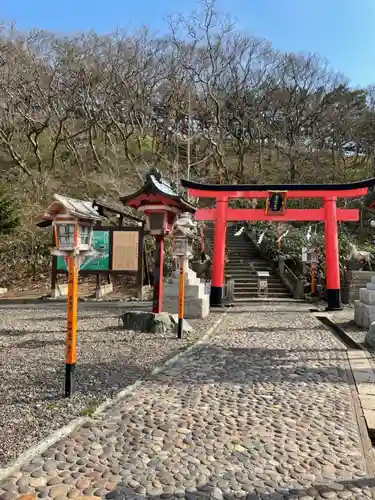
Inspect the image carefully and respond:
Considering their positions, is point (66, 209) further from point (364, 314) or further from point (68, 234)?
point (364, 314)

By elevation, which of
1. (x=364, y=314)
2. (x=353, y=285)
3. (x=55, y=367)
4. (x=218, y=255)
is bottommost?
(x=55, y=367)

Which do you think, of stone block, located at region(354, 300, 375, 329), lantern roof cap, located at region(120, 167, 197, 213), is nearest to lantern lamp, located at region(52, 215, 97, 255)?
lantern roof cap, located at region(120, 167, 197, 213)

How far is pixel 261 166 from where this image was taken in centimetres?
3972

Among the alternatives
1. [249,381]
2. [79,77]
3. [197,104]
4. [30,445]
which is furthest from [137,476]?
[197,104]

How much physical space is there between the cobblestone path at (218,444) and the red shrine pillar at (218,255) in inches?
382

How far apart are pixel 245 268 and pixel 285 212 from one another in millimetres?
6157

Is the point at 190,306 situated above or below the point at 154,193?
below

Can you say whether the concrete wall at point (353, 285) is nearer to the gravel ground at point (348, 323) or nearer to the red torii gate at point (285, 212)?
the gravel ground at point (348, 323)

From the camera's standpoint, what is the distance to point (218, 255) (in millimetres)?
16219

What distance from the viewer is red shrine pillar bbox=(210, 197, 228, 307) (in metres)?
16.2

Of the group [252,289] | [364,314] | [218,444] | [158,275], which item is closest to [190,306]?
[158,275]

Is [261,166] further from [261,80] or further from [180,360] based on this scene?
[180,360]

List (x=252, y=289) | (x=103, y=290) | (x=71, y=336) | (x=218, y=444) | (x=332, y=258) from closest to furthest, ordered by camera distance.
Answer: (x=218, y=444), (x=71, y=336), (x=332, y=258), (x=103, y=290), (x=252, y=289)

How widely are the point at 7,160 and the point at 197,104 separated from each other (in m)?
15.3
